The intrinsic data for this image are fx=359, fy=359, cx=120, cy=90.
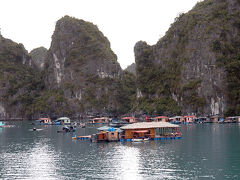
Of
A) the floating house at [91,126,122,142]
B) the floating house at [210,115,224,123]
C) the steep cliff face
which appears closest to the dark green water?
the floating house at [91,126,122,142]

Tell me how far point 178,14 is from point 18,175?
498 ft

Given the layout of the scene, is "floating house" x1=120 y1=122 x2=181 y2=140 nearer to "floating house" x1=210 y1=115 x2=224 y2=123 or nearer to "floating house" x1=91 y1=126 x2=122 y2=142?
"floating house" x1=91 y1=126 x2=122 y2=142

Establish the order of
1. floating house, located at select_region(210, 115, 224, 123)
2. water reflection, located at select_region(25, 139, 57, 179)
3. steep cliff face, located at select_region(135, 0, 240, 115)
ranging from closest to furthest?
water reflection, located at select_region(25, 139, 57, 179) → floating house, located at select_region(210, 115, 224, 123) → steep cliff face, located at select_region(135, 0, 240, 115)

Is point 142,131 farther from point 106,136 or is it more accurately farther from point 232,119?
point 232,119

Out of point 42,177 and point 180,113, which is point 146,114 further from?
point 42,177

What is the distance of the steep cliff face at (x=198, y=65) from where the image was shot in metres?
139

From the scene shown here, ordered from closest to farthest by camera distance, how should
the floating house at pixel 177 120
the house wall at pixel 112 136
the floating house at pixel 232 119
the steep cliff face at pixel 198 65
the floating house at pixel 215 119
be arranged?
the house wall at pixel 112 136 → the floating house at pixel 232 119 → the floating house at pixel 215 119 → the floating house at pixel 177 120 → the steep cliff face at pixel 198 65

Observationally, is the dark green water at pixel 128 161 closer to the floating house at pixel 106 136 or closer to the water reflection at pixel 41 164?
the water reflection at pixel 41 164

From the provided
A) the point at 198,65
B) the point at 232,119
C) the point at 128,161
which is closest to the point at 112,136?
the point at 128,161

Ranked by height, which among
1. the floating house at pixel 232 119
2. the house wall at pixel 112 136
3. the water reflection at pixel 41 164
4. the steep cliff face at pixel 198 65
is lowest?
the water reflection at pixel 41 164

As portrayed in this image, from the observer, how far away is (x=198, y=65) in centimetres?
15000

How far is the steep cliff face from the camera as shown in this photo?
139 meters

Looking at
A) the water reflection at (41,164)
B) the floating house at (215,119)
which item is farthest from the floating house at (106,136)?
the floating house at (215,119)

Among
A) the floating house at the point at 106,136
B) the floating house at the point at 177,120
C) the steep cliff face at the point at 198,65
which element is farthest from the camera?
the steep cliff face at the point at 198,65
